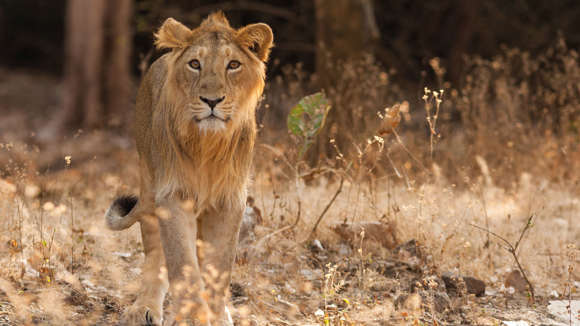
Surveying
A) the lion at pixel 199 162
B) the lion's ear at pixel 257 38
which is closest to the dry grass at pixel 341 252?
the lion at pixel 199 162

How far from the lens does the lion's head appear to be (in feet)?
11.1

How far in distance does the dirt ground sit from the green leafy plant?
512 millimetres

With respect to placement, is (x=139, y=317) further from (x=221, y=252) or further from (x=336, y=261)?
(x=336, y=261)

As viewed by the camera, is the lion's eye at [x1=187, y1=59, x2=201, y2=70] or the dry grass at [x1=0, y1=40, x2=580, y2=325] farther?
the dry grass at [x1=0, y1=40, x2=580, y2=325]

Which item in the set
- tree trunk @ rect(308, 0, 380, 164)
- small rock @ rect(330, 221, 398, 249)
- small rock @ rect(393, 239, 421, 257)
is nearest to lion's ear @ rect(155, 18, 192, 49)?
small rock @ rect(330, 221, 398, 249)

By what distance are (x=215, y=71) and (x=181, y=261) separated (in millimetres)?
926

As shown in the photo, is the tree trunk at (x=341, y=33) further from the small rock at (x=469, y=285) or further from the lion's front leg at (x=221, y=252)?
the lion's front leg at (x=221, y=252)

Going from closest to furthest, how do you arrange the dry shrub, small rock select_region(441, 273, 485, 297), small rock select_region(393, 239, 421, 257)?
small rock select_region(441, 273, 485, 297) → small rock select_region(393, 239, 421, 257) → the dry shrub

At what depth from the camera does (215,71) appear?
3.42 m

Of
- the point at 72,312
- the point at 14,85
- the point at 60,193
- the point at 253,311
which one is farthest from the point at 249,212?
the point at 14,85

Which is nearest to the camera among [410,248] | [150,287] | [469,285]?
[150,287]

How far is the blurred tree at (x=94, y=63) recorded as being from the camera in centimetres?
1349

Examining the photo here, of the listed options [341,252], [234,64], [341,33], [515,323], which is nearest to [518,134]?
[341,33]

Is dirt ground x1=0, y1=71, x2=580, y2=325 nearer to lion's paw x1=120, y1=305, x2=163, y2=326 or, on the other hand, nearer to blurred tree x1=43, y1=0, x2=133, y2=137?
lion's paw x1=120, y1=305, x2=163, y2=326
